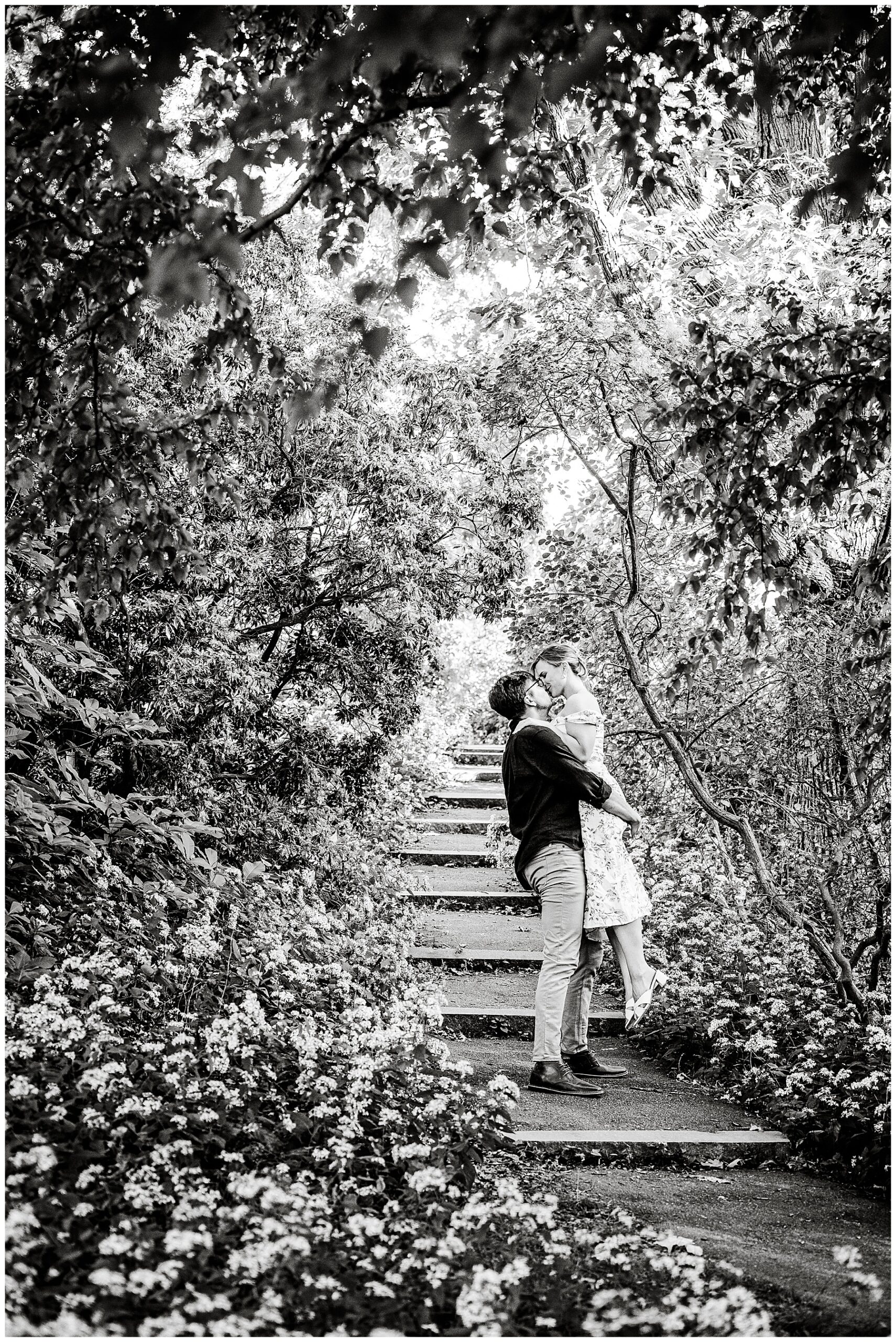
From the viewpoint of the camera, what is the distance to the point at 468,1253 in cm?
266

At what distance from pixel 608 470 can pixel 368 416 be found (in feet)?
6.79

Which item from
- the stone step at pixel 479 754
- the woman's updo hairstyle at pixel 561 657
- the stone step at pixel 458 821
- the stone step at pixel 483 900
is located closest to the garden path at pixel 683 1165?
the woman's updo hairstyle at pixel 561 657

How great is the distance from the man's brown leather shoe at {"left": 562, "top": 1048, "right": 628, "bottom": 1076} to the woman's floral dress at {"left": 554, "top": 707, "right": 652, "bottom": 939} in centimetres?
59

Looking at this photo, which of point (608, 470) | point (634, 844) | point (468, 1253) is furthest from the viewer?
point (634, 844)

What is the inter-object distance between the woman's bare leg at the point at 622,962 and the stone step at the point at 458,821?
28.4 feet

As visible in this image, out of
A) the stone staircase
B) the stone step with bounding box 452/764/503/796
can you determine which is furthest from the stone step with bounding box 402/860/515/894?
the stone step with bounding box 452/764/503/796

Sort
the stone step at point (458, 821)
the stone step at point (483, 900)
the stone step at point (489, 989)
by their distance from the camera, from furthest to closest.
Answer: the stone step at point (458, 821)
the stone step at point (483, 900)
the stone step at point (489, 989)

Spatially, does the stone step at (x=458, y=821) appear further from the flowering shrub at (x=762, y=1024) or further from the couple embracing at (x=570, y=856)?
the couple embracing at (x=570, y=856)

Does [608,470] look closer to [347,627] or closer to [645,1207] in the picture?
[347,627]

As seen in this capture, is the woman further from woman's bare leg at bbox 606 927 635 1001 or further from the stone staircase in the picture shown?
the stone staircase

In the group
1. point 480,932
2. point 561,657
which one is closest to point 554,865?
point 561,657

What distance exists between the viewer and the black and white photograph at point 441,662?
9.27 feet

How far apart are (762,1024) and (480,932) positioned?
4375 millimetres

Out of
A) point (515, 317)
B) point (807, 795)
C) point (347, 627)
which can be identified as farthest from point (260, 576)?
point (807, 795)
